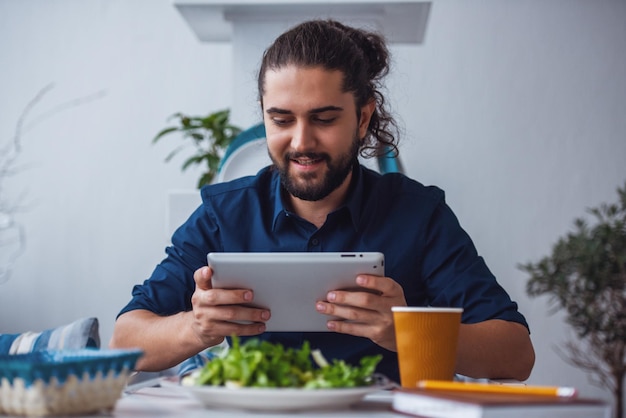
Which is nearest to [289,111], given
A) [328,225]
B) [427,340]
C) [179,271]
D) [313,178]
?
[313,178]

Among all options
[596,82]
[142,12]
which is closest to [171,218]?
[142,12]

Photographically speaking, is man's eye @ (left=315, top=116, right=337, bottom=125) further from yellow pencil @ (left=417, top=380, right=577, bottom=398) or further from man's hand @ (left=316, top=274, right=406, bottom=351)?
yellow pencil @ (left=417, top=380, right=577, bottom=398)

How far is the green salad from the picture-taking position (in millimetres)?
931

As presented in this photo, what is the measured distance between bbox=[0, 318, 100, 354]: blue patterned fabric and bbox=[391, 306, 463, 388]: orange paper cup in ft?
3.66

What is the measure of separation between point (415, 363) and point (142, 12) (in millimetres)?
3260

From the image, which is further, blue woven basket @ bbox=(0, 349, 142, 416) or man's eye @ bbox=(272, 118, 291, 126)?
man's eye @ bbox=(272, 118, 291, 126)

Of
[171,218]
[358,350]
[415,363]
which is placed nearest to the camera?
[415,363]

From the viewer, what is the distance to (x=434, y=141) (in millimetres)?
3898

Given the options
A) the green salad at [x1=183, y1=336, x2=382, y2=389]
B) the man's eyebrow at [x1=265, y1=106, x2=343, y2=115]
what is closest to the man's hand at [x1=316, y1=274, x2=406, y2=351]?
the green salad at [x1=183, y1=336, x2=382, y2=389]

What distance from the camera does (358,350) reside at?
1716mm

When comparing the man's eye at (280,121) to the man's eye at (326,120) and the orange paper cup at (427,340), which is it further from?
the orange paper cup at (427,340)

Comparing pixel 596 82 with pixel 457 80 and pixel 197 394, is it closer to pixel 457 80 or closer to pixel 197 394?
pixel 457 80

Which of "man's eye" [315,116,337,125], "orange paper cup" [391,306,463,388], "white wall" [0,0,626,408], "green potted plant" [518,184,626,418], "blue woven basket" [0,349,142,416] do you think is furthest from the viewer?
"white wall" [0,0,626,408]

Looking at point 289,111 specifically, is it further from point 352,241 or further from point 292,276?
point 292,276
